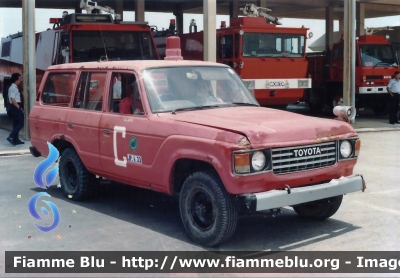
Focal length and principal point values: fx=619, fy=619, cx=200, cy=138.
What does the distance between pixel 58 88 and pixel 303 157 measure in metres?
3.90

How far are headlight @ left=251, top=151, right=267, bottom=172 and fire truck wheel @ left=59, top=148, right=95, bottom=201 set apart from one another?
2928 millimetres

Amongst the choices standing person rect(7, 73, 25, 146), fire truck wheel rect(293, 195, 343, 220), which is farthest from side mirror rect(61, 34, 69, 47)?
fire truck wheel rect(293, 195, 343, 220)

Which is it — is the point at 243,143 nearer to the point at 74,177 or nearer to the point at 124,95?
the point at 124,95

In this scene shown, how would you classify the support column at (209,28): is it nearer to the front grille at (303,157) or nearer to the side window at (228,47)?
the side window at (228,47)

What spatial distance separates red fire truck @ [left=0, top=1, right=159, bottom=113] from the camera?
14414mm

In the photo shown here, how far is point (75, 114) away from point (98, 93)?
492 mm

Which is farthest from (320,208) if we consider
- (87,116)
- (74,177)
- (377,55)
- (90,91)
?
(377,55)

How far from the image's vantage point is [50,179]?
8.52 meters

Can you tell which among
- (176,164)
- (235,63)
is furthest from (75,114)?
(235,63)

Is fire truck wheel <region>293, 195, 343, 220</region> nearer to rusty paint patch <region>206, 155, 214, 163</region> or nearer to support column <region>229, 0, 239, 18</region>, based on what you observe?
rusty paint patch <region>206, 155, 214, 163</region>

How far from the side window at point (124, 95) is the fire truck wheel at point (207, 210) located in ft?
3.92

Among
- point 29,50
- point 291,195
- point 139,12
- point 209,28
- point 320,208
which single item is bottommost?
point 320,208

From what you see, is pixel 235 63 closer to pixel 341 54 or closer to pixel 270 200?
pixel 341 54

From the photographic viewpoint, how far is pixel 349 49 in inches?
677
